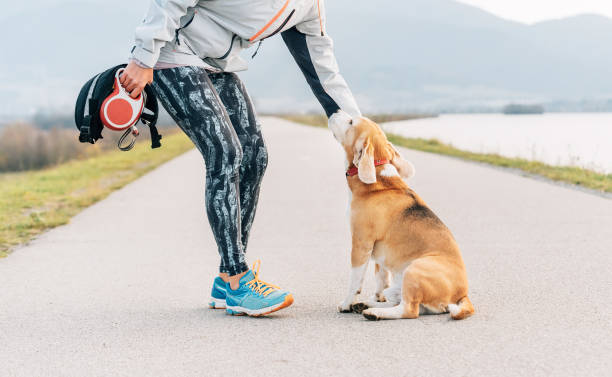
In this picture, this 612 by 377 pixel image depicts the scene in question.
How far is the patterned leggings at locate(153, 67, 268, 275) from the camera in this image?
11.7 feet

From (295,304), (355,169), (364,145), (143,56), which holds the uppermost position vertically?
(143,56)

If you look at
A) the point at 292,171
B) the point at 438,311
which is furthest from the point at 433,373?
the point at 292,171

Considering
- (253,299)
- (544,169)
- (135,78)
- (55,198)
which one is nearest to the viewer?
(135,78)

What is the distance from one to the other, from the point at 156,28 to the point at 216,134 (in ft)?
2.17

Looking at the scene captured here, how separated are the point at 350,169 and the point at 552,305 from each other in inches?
59.1

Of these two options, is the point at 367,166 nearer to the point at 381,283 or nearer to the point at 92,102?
the point at 381,283

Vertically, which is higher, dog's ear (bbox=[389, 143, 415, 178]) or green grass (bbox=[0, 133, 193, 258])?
dog's ear (bbox=[389, 143, 415, 178])

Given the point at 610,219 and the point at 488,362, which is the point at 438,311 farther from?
the point at 610,219

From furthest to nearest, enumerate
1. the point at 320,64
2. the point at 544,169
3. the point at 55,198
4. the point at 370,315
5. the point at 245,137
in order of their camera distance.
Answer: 1. the point at 544,169
2. the point at 55,198
3. the point at 320,64
4. the point at 245,137
5. the point at 370,315

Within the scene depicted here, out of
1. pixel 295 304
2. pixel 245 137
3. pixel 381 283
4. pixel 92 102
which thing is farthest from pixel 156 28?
pixel 381 283

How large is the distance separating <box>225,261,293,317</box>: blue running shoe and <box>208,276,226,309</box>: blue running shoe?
12 cm

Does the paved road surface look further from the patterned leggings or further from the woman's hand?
the woman's hand

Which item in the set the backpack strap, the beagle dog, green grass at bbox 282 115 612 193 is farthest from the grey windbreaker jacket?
green grass at bbox 282 115 612 193

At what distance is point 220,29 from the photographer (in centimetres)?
364
